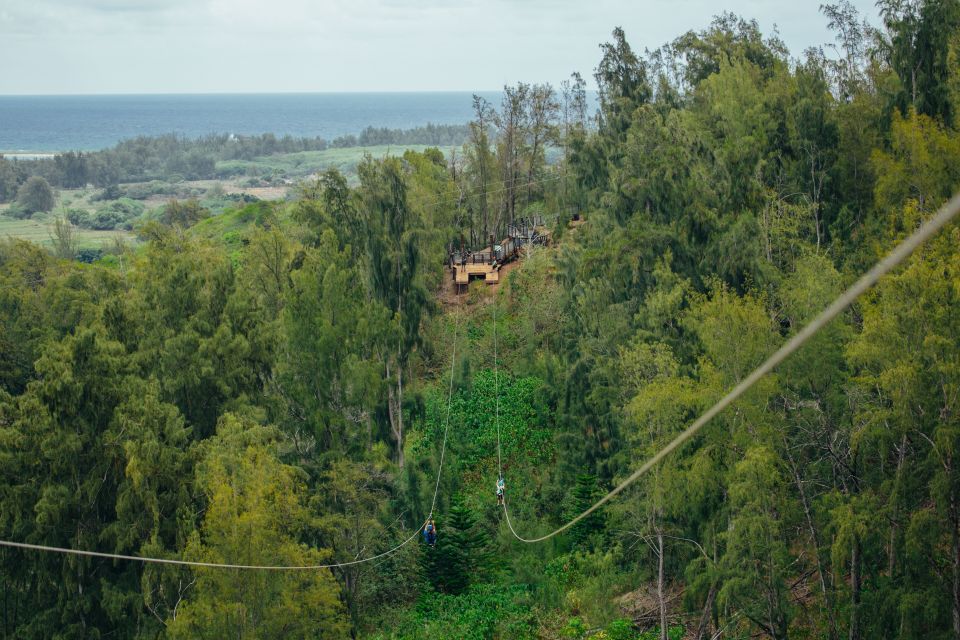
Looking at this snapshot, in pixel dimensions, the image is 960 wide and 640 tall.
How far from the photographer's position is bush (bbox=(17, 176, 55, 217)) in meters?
120

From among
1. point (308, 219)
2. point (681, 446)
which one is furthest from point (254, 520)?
point (308, 219)

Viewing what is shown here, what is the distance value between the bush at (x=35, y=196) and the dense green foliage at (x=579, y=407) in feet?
301

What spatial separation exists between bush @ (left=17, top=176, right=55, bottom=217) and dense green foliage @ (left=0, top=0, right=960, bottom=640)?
301ft

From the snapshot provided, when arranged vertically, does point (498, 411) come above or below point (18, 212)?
below

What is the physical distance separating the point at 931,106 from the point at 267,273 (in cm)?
2113

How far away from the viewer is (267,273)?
31875 mm

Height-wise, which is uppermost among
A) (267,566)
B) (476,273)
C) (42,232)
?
(476,273)

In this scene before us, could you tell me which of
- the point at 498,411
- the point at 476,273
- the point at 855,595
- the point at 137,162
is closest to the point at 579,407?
the point at 498,411

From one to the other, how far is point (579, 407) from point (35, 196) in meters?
109

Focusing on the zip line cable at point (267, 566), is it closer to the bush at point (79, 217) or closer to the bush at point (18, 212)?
the bush at point (79, 217)

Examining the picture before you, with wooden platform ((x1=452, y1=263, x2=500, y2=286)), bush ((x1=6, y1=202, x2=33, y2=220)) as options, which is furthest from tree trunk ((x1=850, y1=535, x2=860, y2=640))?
bush ((x1=6, y1=202, x2=33, y2=220))

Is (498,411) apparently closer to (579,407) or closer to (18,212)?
(579,407)

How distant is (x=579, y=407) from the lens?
30.7 m

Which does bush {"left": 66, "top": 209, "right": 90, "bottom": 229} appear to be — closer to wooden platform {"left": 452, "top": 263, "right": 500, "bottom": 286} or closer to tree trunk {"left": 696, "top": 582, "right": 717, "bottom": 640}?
wooden platform {"left": 452, "top": 263, "right": 500, "bottom": 286}
